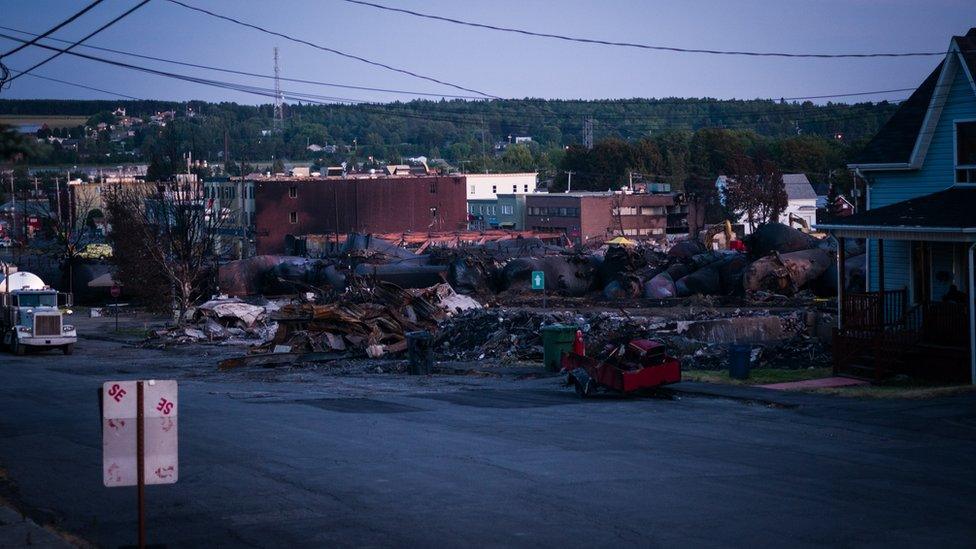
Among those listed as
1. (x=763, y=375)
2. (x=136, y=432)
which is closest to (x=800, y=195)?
(x=763, y=375)

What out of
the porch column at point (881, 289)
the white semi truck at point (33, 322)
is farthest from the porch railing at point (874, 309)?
the white semi truck at point (33, 322)

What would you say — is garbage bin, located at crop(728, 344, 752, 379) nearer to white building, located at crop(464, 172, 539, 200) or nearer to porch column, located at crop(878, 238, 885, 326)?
porch column, located at crop(878, 238, 885, 326)

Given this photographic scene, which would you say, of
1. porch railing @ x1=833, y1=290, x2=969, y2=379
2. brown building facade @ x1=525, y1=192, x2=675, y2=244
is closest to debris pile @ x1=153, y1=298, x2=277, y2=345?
porch railing @ x1=833, y1=290, x2=969, y2=379

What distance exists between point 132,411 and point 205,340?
3560cm

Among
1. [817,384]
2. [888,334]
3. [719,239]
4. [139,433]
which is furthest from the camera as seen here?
[719,239]

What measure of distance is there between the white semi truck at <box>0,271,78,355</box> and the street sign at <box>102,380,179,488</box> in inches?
1372

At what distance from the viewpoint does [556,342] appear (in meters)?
26.9

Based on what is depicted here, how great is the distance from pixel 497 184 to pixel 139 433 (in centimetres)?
14308

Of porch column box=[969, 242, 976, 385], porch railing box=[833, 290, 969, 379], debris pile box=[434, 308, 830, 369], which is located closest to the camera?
porch column box=[969, 242, 976, 385]

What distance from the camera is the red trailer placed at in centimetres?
2127

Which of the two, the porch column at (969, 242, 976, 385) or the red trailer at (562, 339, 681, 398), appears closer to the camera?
the porch column at (969, 242, 976, 385)

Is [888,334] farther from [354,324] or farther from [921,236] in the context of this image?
[354,324]

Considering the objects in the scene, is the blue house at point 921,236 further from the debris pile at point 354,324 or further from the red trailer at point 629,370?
the debris pile at point 354,324

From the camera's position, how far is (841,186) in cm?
11081
